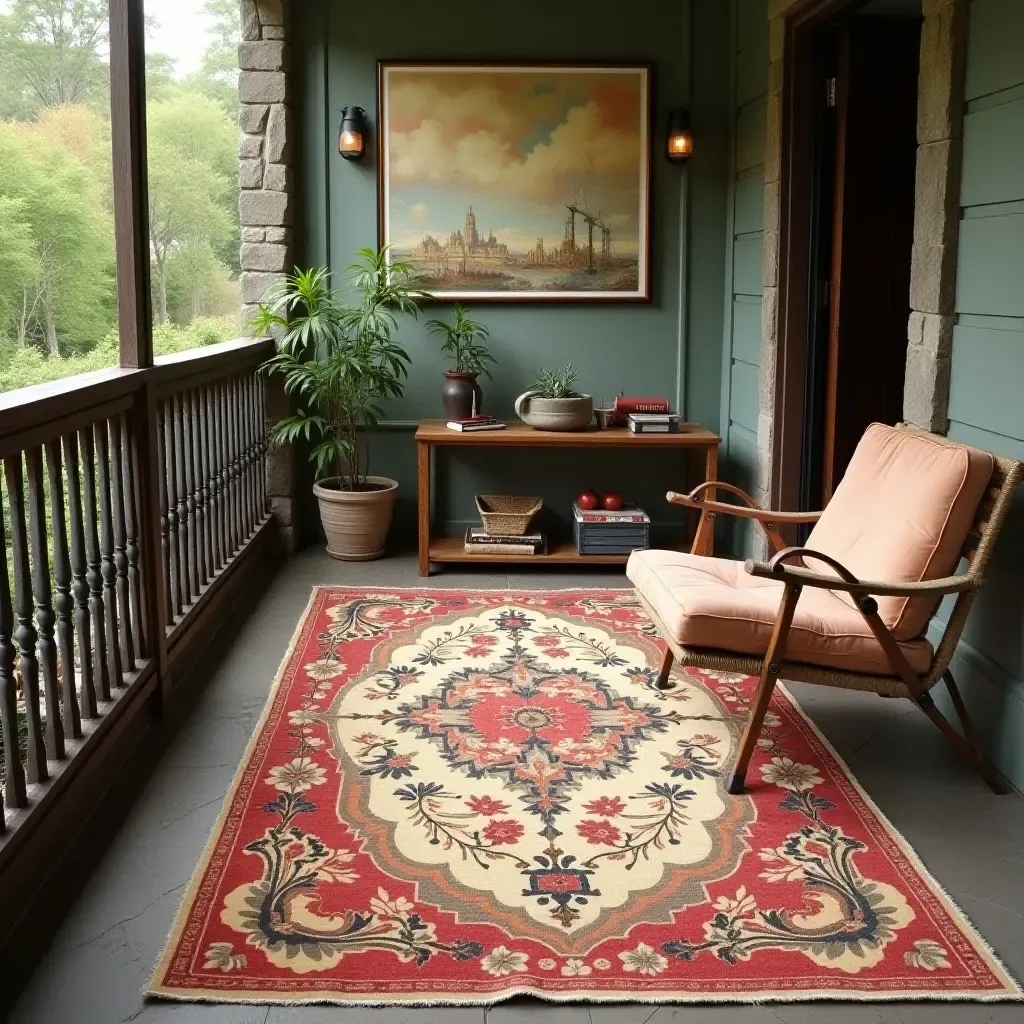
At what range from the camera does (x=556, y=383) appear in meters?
5.42

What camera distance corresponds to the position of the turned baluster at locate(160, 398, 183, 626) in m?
3.85

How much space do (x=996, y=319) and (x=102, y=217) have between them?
23.7 ft

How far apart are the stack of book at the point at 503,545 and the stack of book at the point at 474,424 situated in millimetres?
498

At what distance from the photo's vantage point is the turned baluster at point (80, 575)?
2.89 meters

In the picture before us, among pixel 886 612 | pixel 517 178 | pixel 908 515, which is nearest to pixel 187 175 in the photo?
pixel 517 178

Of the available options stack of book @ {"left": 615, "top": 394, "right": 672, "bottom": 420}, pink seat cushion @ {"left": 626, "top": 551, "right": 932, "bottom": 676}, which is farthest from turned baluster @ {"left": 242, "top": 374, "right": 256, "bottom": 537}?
pink seat cushion @ {"left": 626, "top": 551, "right": 932, "bottom": 676}

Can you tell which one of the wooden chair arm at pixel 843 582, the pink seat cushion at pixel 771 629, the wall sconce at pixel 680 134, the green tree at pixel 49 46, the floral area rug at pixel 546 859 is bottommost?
the floral area rug at pixel 546 859

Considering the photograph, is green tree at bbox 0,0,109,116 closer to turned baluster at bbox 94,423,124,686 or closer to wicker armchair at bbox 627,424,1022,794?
turned baluster at bbox 94,423,124,686

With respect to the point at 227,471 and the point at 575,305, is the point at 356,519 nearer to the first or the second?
the point at 227,471

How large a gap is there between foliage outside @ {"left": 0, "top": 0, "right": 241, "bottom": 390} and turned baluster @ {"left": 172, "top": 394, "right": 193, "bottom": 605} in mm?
4026

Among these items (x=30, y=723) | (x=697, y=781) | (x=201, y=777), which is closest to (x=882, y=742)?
(x=697, y=781)

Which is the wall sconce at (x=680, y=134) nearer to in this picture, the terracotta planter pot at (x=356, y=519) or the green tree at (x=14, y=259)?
the terracotta planter pot at (x=356, y=519)

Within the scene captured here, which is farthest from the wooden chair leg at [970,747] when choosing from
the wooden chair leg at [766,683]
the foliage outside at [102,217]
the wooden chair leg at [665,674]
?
the foliage outside at [102,217]

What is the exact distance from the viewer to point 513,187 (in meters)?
5.66
